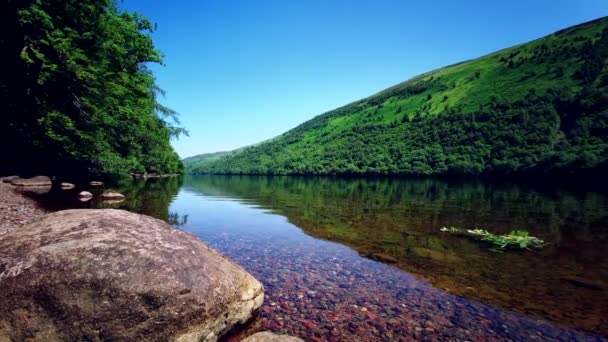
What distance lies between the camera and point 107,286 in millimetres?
5043

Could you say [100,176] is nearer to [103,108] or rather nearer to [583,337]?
[103,108]

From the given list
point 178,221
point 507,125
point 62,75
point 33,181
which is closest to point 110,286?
point 178,221

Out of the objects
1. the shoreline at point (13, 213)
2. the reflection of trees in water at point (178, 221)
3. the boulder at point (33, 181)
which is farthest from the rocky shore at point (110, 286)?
the boulder at point (33, 181)

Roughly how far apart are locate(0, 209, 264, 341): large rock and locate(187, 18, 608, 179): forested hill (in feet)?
336

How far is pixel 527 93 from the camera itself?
135 m

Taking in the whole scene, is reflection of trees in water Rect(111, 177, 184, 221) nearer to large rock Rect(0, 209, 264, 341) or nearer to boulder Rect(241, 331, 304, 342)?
large rock Rect(0, 209, 264, 341)

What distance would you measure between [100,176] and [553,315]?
53.1 m

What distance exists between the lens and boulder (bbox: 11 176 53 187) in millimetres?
30809

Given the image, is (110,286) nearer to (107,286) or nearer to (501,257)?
(107,286)

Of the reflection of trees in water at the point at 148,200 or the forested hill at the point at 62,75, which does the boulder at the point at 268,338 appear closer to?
the reflection of trees in water at the point at 148,200

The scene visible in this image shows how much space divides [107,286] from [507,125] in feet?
477

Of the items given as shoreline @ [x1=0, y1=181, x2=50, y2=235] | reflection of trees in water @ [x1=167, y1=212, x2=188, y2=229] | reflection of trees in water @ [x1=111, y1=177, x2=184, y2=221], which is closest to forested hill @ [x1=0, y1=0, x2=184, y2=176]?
reflection of trees in water @ [x1=111, y1=177, x2=184, y2=221]

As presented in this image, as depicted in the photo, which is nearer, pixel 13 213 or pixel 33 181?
pixel 13 213

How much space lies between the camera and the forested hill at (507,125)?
3889 inches
